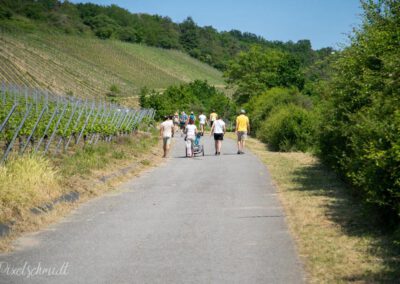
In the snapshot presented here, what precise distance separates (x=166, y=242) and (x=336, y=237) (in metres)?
2.40

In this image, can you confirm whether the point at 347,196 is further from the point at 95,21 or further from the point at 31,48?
the point at 95,21

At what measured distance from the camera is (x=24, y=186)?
10750 mm

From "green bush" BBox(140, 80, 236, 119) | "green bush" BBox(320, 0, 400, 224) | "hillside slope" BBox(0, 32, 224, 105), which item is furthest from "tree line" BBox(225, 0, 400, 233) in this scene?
"hillside slope" BBox(0, 32, 224, 105)

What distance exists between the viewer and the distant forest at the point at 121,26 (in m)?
121

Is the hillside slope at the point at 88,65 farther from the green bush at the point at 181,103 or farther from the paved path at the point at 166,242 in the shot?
the paved path at the point at 166,242

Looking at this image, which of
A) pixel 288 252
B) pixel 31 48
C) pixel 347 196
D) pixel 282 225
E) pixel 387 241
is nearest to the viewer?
pixel 288 252

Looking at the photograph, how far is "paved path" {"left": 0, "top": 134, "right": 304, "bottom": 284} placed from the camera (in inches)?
261

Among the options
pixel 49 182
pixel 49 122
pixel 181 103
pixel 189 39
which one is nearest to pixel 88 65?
pixel 181 103

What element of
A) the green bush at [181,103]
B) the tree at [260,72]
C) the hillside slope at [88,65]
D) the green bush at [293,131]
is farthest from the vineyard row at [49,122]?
the tree at [260,72]

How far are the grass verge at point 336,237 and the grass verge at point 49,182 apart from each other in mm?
3927

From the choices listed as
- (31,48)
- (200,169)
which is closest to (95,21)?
(31,48)

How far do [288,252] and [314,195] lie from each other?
18.2ft

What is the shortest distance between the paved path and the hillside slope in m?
40.5

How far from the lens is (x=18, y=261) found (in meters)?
7.16
